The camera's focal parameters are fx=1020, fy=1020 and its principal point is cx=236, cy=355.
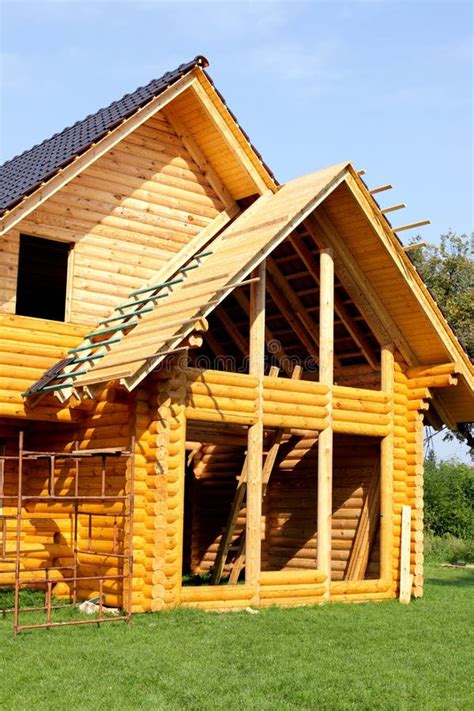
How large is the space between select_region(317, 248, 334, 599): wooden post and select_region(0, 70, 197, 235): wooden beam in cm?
409

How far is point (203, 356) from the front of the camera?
23500mm

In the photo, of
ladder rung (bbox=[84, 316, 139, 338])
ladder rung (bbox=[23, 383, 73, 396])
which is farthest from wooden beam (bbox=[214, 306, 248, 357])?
ladder rung (bbox=[23, 383, 73, 396])

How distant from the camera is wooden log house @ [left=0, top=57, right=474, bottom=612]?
1634cm

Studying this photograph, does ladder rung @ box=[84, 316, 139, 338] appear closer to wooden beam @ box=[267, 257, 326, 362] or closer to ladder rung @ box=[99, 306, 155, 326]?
ladder rung @ box=[99, 306, 155, 326]

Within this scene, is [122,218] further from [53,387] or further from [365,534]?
[365,534]

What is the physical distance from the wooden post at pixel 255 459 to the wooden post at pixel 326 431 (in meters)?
1.50

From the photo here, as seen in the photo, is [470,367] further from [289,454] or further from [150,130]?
[150,130]

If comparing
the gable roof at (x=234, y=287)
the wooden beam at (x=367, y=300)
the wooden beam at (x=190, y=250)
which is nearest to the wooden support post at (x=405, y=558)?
the gable roof at (x=234, y=287)

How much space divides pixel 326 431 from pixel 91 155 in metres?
6.55

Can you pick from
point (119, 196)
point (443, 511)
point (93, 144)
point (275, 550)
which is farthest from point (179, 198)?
point (443, 511)

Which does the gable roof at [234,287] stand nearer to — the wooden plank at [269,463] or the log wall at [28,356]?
the log wall at [28,356]

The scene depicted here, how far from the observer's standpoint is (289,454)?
898 inches

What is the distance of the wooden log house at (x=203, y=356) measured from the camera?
16.3 m

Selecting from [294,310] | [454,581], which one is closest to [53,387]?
[294,310]
